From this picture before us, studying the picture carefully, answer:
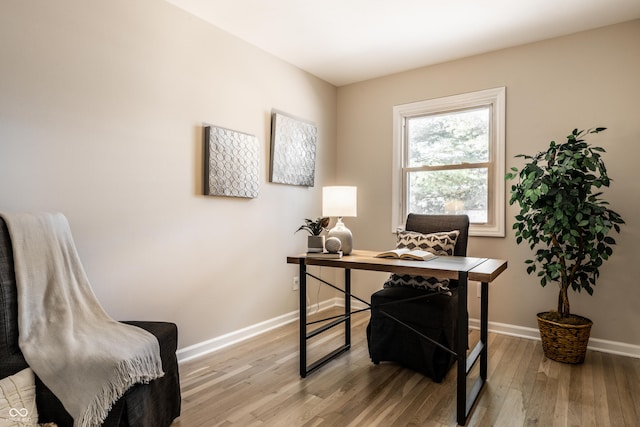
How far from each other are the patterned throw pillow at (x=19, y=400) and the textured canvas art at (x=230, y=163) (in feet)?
5.39

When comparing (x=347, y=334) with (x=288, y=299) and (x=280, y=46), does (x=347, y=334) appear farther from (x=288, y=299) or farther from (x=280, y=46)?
(x=280, y=46)

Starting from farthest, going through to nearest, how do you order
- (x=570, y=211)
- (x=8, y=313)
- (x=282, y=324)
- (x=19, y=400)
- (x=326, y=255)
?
1. (x=282, y=324)
2. (x=570, y=211)
3. (x=326, y=255)
4. (x=8, y=313)
5. (x=19, y=400)

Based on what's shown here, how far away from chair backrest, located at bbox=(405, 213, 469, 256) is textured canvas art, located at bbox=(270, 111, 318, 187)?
122 centimetres

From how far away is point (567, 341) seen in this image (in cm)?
271

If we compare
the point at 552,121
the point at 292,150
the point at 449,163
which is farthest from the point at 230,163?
the point at 552,121

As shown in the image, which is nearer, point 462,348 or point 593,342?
point 462,348

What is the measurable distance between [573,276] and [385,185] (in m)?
1.87

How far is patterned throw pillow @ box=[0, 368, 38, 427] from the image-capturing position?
1423mm

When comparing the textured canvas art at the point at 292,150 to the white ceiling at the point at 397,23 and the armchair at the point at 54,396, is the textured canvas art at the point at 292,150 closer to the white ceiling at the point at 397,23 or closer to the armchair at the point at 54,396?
the white ceiling at the point at 397,23

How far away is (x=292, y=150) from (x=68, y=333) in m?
2.49

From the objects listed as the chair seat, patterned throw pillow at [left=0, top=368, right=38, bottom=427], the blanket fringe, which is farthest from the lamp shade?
patterned throw pillow at [left=0, top=368, right=38, bottom=427]

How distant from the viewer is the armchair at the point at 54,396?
154cm

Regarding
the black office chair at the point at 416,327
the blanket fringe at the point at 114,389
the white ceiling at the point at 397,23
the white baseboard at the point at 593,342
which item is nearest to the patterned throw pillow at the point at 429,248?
the black office chair at the point at 416,327

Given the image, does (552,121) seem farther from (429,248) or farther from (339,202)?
(339,202)
